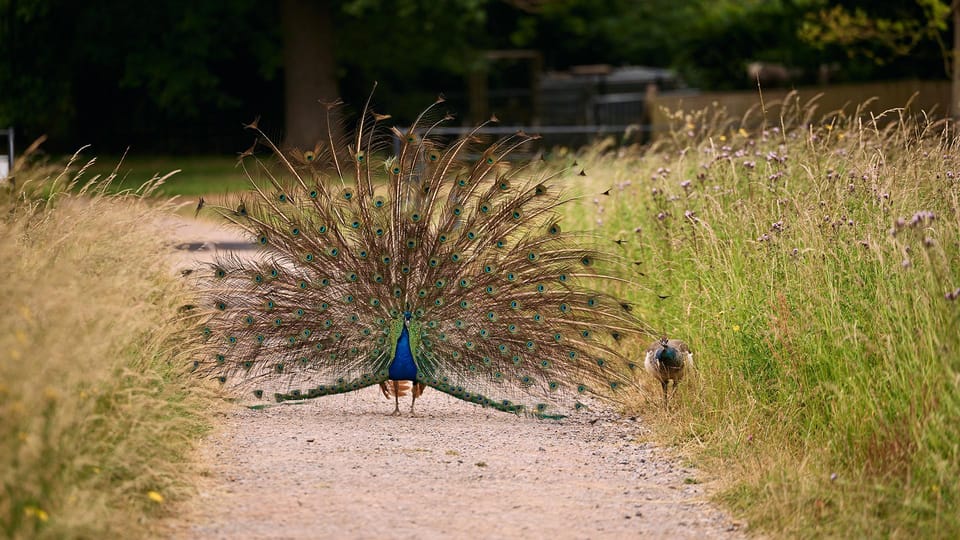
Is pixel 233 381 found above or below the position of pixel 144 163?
below

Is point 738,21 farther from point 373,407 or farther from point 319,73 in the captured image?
point 373,407

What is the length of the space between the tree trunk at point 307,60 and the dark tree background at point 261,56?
0.03 m

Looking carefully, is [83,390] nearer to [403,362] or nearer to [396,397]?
[403,362]

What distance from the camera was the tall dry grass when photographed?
4.95 metres

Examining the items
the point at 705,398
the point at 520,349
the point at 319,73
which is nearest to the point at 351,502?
the point at 520,349

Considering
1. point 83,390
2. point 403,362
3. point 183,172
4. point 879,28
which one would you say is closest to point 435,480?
point 403,362

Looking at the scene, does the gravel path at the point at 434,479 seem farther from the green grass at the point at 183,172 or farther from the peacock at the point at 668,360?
the green grass at the point at 183,172

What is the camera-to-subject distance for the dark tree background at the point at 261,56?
25.9 meters

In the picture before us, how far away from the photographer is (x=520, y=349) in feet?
26.4

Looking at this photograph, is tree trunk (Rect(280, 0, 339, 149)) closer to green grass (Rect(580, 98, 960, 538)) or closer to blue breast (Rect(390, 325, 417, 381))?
green grass (Rect(580, 98, 960, 538))

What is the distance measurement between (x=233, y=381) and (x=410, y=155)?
2060 millimetres

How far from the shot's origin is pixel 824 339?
7.11 m

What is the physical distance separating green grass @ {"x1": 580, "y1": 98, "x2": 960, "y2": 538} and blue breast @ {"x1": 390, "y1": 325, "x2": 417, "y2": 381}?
63.7 inches

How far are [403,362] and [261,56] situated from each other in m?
22.8
